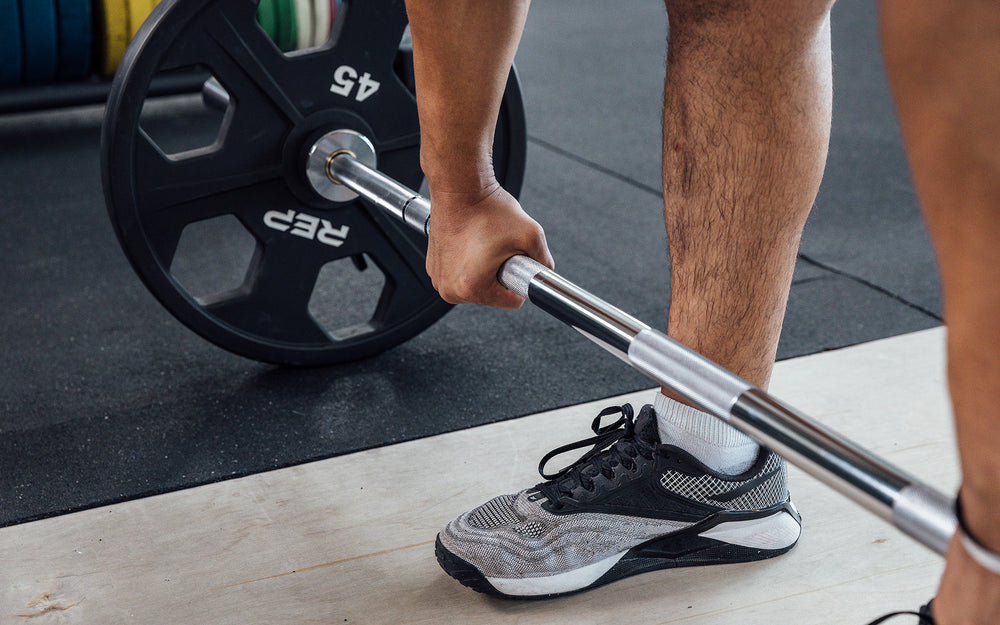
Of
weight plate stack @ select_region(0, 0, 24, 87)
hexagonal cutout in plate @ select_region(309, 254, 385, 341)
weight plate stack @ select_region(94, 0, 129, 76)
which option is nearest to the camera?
hexagonal cutout in plate @ select_region(309, 254, 385, 341)

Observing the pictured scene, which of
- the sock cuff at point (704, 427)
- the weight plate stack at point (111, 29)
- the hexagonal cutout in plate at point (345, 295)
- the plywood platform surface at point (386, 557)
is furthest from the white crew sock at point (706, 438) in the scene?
the weight plate stack at point (111, 29)

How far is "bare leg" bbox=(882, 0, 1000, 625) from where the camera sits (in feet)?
1.40

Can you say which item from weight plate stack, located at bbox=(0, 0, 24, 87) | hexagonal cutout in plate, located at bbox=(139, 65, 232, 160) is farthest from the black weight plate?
weight plate stack, located at bbox=(0, 0, 24, 87)

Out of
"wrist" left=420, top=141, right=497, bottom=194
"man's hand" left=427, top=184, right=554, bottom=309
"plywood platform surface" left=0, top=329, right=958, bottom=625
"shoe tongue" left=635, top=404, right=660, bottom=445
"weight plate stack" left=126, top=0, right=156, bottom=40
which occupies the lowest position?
"weight plate stack" left=126, top=0, right=156, bottom=40

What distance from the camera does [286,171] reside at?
4.28 ft

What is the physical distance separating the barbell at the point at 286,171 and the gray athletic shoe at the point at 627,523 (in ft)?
1.12

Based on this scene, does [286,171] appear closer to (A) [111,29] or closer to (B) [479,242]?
(B) [479,242]

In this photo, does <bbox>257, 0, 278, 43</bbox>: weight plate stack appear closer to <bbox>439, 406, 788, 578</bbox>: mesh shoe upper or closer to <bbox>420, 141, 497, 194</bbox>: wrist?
<bbox>420, 141, 497, 194</bbox>: wrist

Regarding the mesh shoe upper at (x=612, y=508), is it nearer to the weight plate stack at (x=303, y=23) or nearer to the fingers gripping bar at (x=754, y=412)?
the fingers gripping bar at (x=754, y=412)

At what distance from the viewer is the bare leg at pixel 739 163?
2.87 feet

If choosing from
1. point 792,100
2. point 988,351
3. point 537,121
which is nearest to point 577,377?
point 792,100

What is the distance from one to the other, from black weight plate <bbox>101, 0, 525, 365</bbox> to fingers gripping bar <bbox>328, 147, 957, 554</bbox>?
1.65 ft

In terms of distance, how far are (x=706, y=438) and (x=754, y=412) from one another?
0.32 meters

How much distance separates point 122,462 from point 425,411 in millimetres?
368
